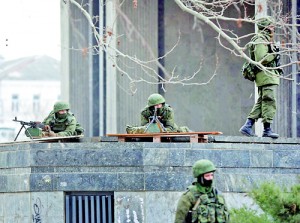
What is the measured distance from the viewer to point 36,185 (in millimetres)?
19516

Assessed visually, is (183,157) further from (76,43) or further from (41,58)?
(41,58)

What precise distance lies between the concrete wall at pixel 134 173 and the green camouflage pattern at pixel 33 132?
171 cm

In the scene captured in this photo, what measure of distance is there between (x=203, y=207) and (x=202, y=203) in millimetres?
55

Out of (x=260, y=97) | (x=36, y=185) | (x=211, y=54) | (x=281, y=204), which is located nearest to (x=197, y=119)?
(x=211, y=54)

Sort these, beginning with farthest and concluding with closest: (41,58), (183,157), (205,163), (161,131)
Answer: (41,58)
(161,131)
(183,157)
(205,163)

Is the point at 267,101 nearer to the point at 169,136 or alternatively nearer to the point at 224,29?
the point at 169,136

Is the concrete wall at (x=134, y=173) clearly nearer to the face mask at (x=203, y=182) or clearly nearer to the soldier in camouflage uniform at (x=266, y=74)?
the soldier in camouflage uniform at (x=266, y=74)

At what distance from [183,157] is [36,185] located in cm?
208

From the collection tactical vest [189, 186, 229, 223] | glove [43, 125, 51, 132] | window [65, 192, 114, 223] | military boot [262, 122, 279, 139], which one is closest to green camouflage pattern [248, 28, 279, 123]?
military boot [262, 122, 279, 139]

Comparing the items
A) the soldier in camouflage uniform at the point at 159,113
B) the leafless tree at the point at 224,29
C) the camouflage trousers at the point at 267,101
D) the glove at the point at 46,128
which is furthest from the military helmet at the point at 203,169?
the glove at the point at 46,128

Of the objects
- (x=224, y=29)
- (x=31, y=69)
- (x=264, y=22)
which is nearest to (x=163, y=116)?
(x=264, y=22)

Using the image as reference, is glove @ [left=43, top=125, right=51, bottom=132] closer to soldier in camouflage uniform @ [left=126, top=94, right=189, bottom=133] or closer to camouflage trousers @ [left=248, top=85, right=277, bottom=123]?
soldier in camouflage uniform @ [left=126, top=94, right=189, bottom=133]

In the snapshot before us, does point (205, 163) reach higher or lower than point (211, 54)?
lower

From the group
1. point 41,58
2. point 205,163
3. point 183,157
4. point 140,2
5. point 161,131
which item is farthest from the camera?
point 41,58
